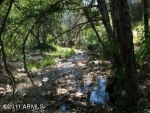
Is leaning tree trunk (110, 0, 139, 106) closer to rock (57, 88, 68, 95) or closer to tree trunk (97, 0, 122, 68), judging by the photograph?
tree trunk (97, 0, 122, 68)

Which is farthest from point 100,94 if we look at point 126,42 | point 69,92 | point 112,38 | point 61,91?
point 126,42

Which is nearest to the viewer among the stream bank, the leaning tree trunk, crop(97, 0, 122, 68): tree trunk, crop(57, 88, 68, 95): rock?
the leaning tree trunk

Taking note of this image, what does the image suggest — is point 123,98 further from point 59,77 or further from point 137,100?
point 59,77

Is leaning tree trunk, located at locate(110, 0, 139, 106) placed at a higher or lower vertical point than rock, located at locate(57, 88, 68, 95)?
higher

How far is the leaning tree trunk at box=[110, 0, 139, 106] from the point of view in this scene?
16.1 feet

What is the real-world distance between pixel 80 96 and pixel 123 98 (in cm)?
221

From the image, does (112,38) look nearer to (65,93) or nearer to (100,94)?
(100,94)

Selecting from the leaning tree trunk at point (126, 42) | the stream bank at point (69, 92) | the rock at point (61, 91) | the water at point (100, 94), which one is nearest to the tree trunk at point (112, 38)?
the stream bank at point (69, 92)

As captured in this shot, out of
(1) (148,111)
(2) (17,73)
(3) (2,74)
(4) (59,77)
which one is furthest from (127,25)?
(2) (17,73)

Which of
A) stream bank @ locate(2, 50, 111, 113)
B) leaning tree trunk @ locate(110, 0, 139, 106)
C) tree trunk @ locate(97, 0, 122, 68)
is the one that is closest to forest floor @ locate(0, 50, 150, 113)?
stream bank @ locate(2, 50, 111, 113)

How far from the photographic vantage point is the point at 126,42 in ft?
16.7

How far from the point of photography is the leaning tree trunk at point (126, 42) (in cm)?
490

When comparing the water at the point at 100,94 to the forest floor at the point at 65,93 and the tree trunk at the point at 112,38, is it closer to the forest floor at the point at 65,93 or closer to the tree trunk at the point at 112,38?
the forest floor at the point at 65,93

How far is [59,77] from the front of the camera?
11.9 meters
